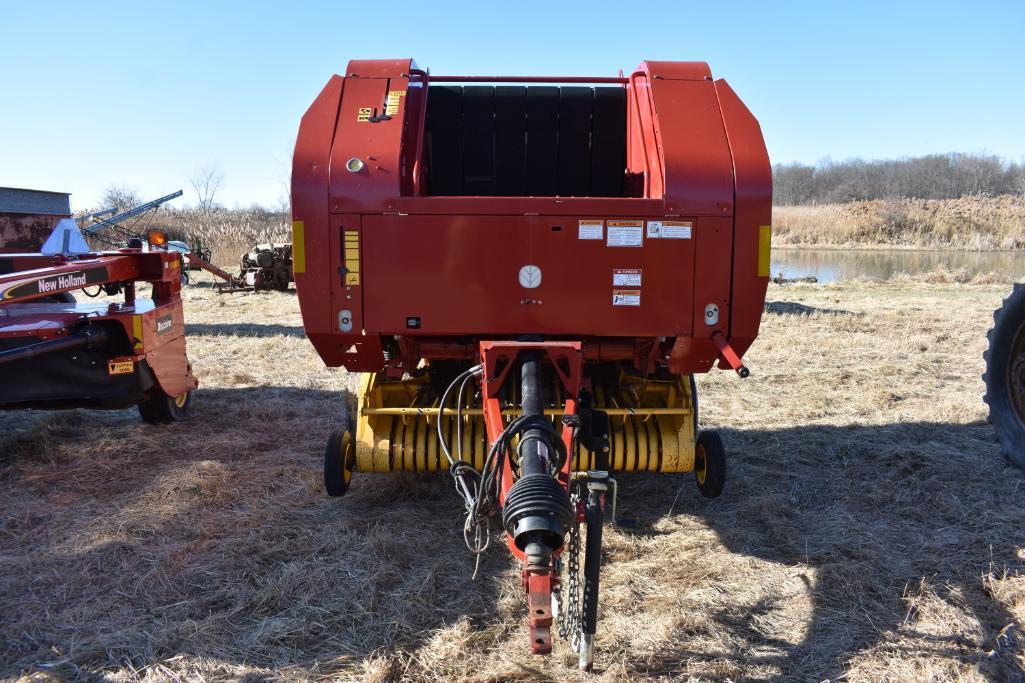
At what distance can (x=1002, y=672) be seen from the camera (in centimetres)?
254

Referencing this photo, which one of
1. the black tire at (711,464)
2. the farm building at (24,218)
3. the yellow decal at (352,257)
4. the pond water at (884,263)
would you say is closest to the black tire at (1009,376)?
the black tire at (711,464)

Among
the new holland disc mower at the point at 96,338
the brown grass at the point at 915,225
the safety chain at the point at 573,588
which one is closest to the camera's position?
the safety chain at the point at 573,588

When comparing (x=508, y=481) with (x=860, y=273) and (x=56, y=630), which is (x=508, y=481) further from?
(x=860, y=273)

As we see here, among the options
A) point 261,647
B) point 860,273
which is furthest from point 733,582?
point 860,273

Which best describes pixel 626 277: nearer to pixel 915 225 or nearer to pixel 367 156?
pixel 367 156

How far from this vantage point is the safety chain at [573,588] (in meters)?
2.42

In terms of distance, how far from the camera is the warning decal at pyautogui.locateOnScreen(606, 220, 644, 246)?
3.51m

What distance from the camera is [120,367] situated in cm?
472

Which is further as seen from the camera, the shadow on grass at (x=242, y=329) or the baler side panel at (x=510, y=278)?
the shadow on grass at (x=242, y=329)

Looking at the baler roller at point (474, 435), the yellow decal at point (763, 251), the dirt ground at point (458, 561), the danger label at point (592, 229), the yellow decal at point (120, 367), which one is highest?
the danger label at point (592, 229)

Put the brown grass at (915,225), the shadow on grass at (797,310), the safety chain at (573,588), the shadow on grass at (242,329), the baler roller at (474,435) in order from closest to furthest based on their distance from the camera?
the safety chain at (573,588)
the baler roller at (474,435)
the shadow on grass at (242,329)
the shadow on grass at (797,310)
the brown grass at (915,225)

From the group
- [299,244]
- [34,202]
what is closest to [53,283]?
[299,244]

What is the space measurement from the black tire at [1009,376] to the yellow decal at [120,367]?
5.45 m

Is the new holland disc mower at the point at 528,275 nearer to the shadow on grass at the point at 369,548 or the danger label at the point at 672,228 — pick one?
the danger label at the point at 672,228
